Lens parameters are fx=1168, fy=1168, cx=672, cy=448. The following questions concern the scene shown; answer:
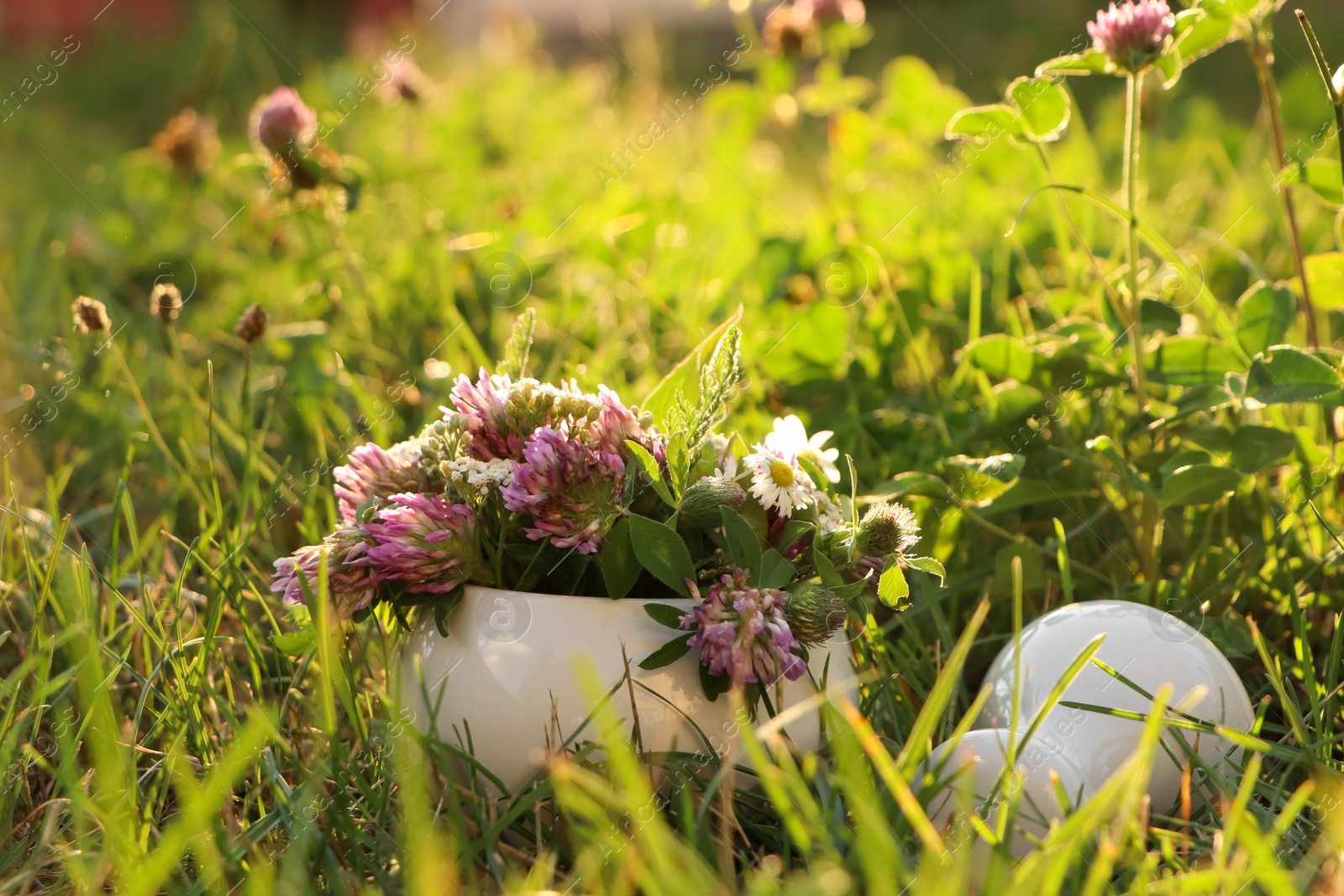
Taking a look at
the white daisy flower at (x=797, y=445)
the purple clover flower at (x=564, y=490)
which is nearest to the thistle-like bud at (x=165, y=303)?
the purple clover flower at (x=564, y=490)

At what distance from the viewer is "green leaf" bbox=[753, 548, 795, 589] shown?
0.89m

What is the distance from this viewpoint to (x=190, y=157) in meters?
A: 2.13

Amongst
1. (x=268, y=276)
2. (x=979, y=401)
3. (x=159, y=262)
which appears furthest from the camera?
(x=268, y=276)

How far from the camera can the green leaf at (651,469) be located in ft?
2.90

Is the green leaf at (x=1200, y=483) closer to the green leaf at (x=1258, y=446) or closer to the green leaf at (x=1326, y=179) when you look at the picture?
the green leaf at (x=1258, y=446)

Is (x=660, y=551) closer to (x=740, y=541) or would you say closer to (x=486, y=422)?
(x=740, y=541)

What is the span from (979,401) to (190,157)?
4.91 ft

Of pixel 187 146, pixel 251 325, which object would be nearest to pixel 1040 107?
pixel 251 325

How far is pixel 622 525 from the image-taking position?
2.95ft

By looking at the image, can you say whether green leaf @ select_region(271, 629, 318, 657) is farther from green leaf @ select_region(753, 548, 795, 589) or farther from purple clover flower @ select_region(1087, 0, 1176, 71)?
purple clover flower @ select_region(1087, 0, 1176, 71)

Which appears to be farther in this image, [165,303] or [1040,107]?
[165,303]

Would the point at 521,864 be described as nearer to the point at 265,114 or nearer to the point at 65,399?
the point at 265,114

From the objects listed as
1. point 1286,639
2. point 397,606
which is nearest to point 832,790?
point 397,606

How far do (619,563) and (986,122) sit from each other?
0.62 meters
